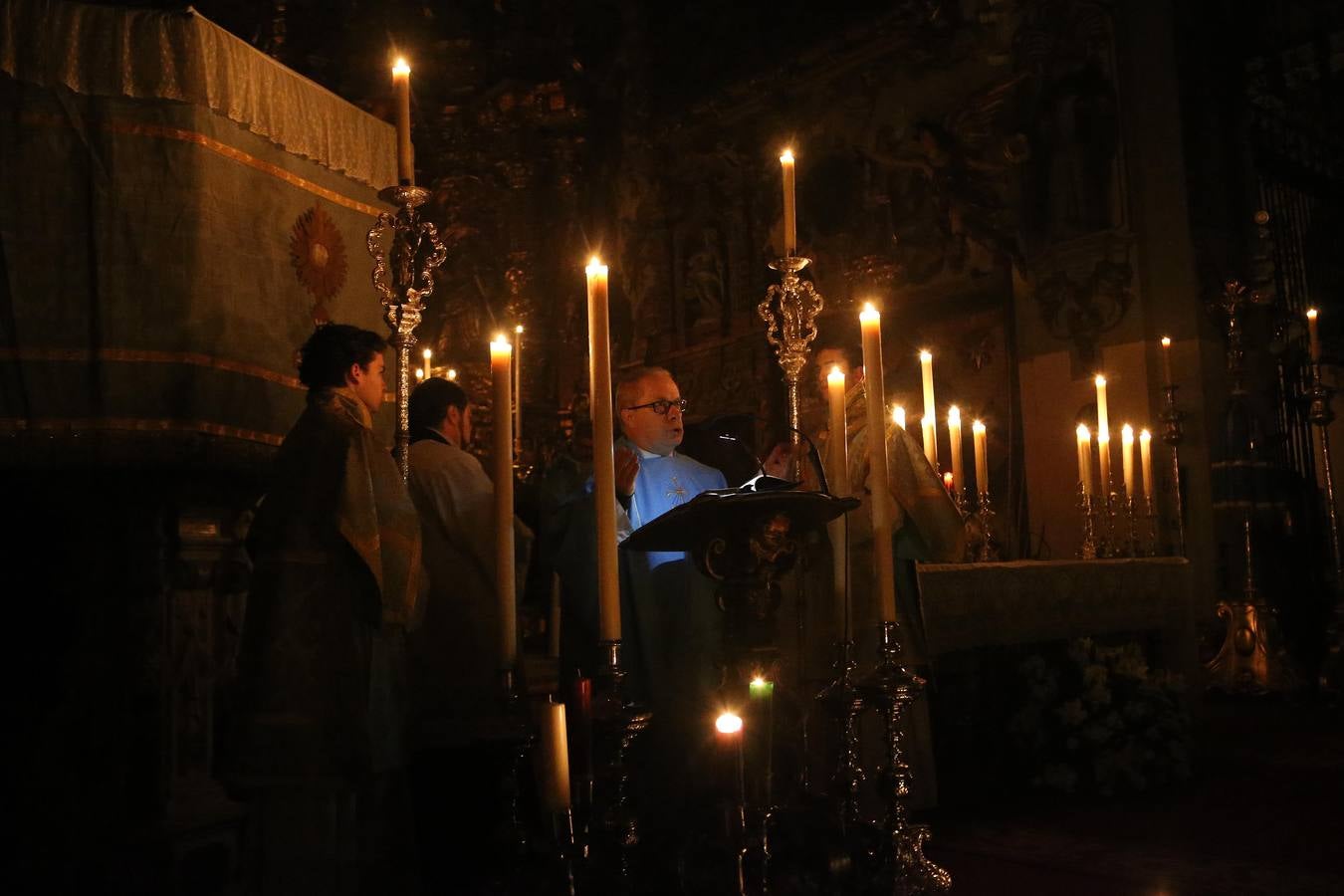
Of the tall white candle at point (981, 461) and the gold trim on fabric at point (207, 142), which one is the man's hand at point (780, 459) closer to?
the tall white candle at point (981, 461)

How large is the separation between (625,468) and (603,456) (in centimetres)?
72

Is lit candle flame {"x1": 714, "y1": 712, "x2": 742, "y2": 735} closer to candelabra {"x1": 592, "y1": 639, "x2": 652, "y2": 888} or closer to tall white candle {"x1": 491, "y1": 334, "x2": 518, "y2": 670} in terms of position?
candelabra {"x1": 592, "y1": 639, "x2": 652, "y2": 888}

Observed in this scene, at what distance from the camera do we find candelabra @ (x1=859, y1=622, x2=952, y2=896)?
2.28 meters

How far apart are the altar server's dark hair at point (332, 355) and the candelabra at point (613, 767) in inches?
53.2

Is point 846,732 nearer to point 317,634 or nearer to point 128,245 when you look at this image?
point 317,634

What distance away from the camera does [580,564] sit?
327 centimetres

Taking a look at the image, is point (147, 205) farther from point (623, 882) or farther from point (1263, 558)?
point (1263, 558)

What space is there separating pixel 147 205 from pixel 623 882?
272 cm

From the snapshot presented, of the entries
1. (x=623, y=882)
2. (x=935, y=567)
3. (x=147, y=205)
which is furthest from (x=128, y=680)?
(x=935, y=567)

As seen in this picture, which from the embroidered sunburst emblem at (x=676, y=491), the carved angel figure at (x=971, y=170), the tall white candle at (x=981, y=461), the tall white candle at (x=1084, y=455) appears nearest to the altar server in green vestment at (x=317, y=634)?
the embroidered sunburst emblem at (x=676, y=491)

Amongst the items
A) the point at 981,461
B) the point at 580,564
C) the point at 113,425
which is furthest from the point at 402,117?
the point at 981,461

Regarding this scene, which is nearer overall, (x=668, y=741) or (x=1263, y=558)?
(x=668, y=741)

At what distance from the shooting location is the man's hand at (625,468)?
292cm

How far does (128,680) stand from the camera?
362 cm
